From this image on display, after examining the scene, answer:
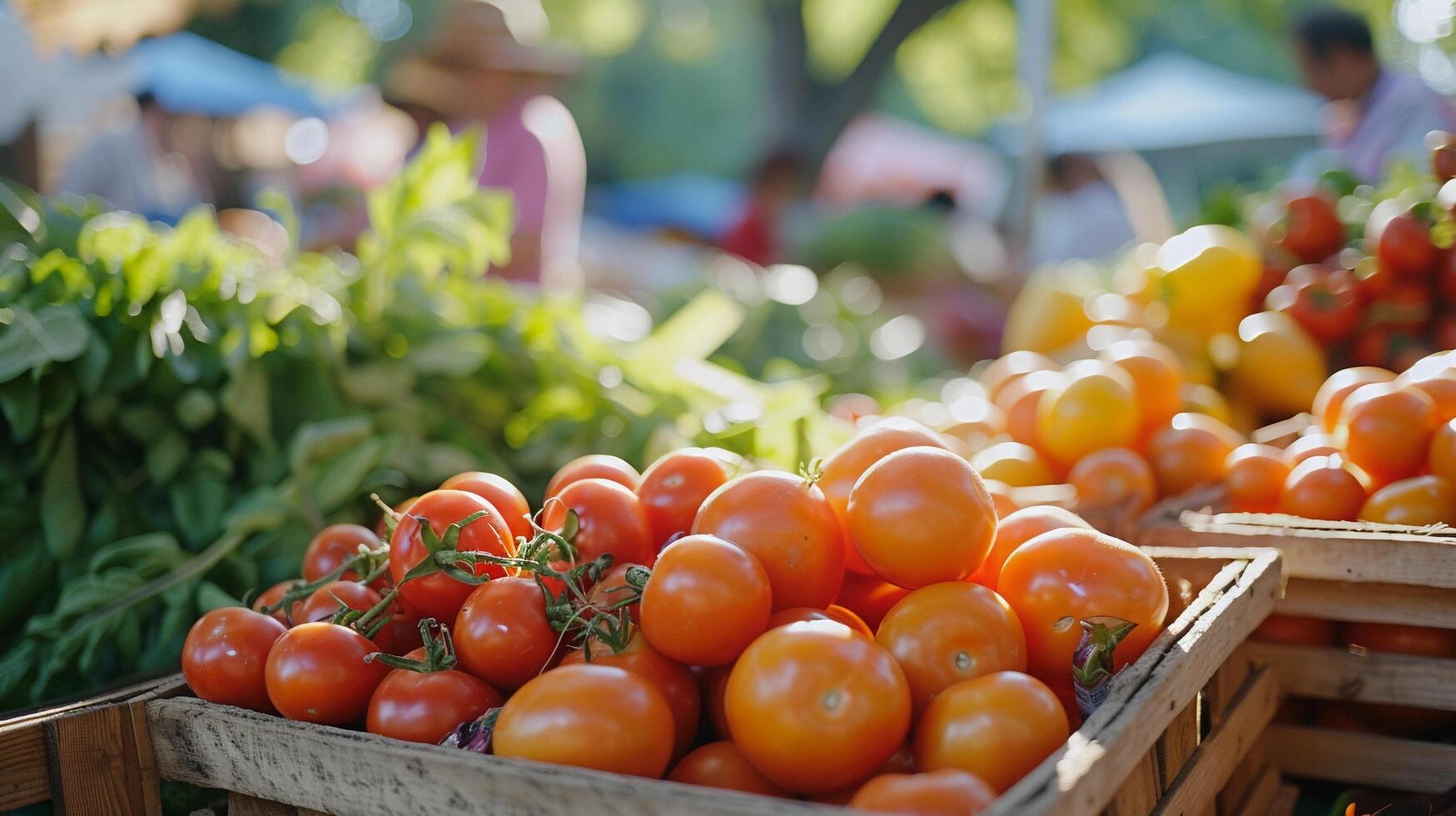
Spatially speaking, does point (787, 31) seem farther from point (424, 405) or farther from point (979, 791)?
point (979, 791)

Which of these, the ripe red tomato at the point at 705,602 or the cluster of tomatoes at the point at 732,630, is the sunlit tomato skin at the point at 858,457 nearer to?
the cluster of tomatoes at the point at 732,630

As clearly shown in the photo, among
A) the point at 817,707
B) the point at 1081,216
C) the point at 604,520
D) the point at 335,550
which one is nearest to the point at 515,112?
the point at 335,550

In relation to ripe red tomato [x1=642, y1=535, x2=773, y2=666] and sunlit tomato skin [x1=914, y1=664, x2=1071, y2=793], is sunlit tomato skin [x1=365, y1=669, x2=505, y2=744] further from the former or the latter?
sunlit tomato skin [x1=914, y1=664, x2=1071, y2=793]

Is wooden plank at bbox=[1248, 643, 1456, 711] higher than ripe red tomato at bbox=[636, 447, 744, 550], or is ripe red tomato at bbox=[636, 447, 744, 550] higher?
ripe red tomato at bbox=[636, 447, 744, 550]

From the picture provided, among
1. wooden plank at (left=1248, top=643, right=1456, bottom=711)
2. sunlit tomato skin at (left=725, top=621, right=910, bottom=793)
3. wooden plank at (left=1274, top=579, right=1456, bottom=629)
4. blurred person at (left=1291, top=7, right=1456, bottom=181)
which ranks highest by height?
blurred person at (left=1291, top=7, right=1456, bottom=181)

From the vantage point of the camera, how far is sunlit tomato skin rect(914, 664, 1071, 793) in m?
1.04

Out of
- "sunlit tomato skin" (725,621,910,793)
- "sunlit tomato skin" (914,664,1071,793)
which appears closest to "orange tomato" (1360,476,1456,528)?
"sunlit tomato skin" (914,664,1071,793)

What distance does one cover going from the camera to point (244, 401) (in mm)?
2086

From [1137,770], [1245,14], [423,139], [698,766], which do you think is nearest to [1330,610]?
[1137,770]

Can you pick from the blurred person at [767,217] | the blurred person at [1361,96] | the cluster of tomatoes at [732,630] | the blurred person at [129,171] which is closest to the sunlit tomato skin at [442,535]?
the cluster of tomatoes at [732,630]

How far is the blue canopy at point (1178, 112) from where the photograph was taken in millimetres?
11109

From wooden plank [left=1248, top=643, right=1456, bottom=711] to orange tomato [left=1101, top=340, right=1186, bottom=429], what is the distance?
0.54 metres

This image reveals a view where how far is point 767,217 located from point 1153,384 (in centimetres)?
577

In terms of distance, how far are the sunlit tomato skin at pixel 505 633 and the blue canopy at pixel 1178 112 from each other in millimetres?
10512
